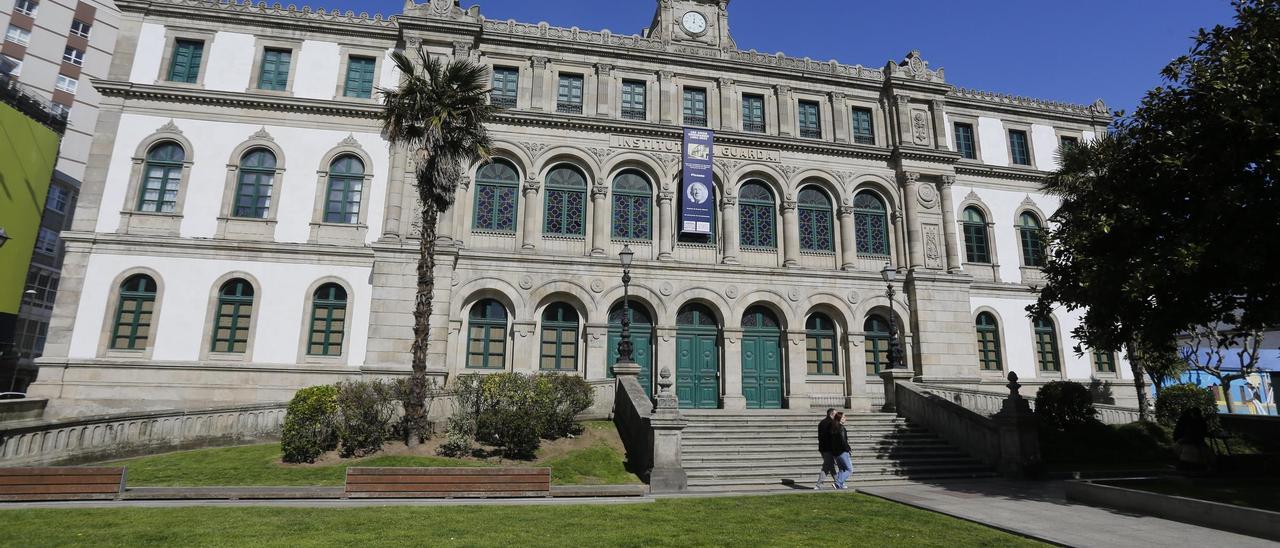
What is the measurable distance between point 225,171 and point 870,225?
2537 centimetres

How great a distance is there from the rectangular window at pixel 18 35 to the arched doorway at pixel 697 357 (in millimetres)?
51623

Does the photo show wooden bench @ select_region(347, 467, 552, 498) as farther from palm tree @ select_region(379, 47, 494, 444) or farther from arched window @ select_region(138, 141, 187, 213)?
arched window @ select_region(138, 141, 187, 213)

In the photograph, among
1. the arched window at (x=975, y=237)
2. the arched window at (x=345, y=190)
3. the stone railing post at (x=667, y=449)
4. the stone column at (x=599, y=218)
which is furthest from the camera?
the arched window at (x=975, y=237)

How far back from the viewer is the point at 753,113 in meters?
26.3

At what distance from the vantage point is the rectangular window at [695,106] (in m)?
25.7

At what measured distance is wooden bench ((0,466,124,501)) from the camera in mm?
10664

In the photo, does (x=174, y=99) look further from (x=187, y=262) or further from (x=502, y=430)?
(x=502, y=430)

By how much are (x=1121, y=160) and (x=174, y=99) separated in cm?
2960

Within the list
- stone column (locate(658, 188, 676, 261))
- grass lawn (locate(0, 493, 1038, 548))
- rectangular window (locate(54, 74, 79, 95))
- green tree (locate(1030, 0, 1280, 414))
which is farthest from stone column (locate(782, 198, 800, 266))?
rectangular window (locate(54, 74, 79, 95))

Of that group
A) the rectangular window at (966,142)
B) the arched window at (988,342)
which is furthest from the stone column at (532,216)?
the rectangular window at (966,142)

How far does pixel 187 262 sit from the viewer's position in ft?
68.3

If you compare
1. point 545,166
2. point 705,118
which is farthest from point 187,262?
point 705,118

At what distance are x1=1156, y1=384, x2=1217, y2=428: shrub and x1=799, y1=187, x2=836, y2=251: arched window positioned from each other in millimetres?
12748

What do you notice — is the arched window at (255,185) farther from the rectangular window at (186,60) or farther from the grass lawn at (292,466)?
the grass lawn at (292,466)
